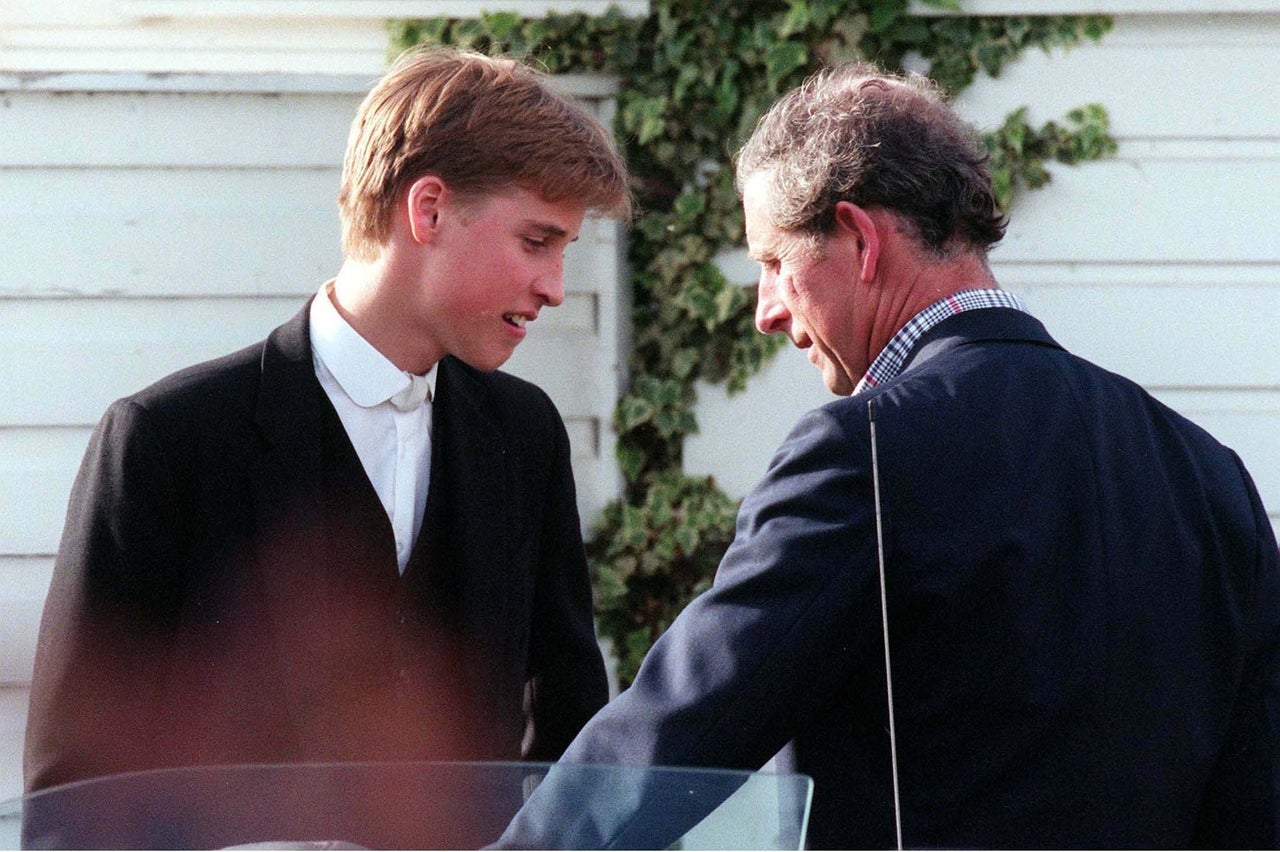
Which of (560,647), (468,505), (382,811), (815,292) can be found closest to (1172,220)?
(815,292)

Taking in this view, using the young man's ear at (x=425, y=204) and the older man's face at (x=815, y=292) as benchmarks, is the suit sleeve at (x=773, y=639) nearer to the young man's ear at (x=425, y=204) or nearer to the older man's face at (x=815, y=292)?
the older man's face at (x=815, y=292)

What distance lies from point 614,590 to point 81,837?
7.14 feet

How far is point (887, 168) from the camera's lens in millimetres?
1796

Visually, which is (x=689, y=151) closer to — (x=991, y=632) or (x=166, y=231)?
(x=166, y=231)

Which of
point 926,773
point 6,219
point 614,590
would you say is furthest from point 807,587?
point 6,219

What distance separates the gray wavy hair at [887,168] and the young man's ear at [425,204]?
482mm

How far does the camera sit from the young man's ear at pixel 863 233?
1.80 m

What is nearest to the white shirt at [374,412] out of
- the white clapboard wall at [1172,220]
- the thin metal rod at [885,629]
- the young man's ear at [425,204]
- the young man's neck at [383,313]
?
the young man's neck at [383,313]

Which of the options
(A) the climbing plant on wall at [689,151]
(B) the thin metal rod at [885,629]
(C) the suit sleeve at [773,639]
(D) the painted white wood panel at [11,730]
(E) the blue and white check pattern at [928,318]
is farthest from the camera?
(A) the climbing plant on wall at [689,151]

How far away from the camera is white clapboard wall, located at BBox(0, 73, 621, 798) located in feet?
10.4

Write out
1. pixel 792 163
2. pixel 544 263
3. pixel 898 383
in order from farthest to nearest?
pixel 544 263
pixel 792 163
pixel 898 383

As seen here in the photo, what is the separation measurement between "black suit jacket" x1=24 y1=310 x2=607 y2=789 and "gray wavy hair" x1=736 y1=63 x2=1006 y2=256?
643 millimetres

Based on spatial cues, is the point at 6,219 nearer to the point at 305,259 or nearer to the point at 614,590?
the point at 305,259

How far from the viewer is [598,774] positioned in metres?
1.33
